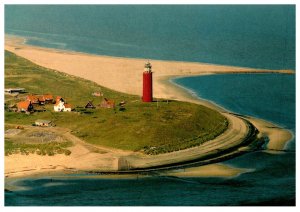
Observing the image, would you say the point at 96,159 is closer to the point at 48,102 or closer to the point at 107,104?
the point at 107,104

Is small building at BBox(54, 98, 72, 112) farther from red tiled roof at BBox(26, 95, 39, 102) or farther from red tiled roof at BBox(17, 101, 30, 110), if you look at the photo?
red tiled roof at BBox(17, 101, 30, 110)

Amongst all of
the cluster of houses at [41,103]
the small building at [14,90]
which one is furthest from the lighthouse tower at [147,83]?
the small building at [14,90]

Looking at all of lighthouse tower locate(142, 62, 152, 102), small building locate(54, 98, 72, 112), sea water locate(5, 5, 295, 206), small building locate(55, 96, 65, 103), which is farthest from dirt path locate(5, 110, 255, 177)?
lighthouse tower locate(142, 62, 152, 102)

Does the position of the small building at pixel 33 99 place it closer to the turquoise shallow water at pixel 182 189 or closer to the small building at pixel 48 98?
the small building at pixel 48 98

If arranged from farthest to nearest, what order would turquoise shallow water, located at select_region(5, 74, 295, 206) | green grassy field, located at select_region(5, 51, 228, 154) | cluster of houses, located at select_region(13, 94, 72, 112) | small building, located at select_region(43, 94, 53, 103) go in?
1. small building, located at select_region(43, 94, 53, 103)
2. cluster of houses, located at select_region(13, 94, 72, 112)
3. green grassy field, located at select_region(5, 51, 228, 154)
4. turquoise shallow water, located at select_region(5, 74, 295, 206)

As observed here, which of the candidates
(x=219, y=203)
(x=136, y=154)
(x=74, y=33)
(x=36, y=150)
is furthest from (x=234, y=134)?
(x=74, y=33)

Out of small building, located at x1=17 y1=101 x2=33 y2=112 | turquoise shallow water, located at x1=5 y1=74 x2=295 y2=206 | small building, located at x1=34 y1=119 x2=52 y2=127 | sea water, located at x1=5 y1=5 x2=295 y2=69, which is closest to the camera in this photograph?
turquoise shallow water, located at x1=5 y1=74 x2=295 y2=206
